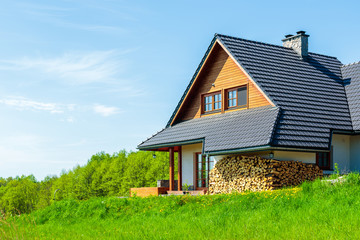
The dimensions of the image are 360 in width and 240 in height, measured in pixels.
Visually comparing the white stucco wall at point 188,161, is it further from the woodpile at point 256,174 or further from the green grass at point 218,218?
the green grass at point 218,218

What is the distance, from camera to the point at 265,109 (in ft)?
64.1

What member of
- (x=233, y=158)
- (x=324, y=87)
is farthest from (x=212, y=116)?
(x=324, y=87)

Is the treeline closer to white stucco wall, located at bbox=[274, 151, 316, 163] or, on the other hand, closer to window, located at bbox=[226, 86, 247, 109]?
window, located at bbox=[226, 86, 247, 109]

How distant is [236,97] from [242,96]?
0.36 m

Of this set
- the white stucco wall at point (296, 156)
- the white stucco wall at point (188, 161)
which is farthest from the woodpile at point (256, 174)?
the white stucco wall at point (188, 161)

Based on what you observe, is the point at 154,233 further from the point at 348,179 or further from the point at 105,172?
the point at 105,172

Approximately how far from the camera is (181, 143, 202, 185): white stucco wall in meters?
22.8

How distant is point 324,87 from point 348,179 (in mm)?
9009

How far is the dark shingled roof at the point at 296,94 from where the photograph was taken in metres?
18.2

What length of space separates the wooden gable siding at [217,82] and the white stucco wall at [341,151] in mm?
3390

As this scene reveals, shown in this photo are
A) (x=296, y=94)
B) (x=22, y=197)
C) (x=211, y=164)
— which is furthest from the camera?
(x=22, y=197)

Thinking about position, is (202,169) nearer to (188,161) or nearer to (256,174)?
(188,161)

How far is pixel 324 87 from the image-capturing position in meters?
22.0

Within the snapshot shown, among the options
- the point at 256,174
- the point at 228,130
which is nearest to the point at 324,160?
the point at 256,174
